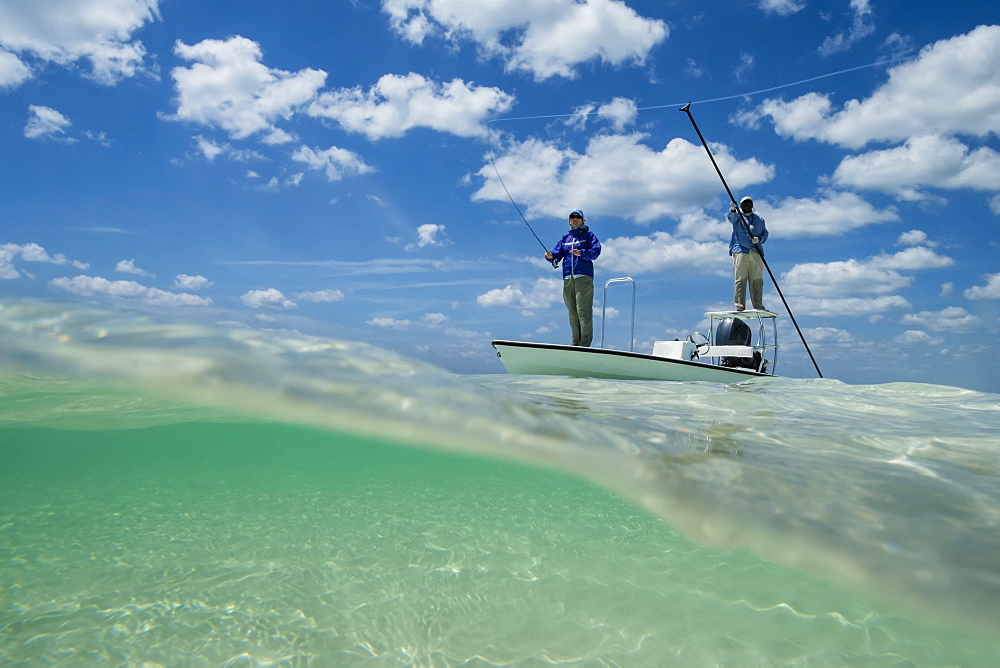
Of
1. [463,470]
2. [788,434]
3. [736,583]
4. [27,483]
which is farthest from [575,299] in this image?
[27,483]

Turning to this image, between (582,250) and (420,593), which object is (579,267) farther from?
(420,593)

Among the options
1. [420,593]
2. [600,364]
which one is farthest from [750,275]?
[420,593]

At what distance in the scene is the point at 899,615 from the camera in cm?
192

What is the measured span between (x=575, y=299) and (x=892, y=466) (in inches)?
266

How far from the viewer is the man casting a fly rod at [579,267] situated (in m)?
9.20

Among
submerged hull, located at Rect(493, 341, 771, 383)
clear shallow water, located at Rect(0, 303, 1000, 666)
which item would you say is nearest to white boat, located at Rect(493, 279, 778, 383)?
submerged hull, located at Rect(493, 341, 771, 383)

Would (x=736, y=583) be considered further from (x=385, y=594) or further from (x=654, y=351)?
(x=654, y=351)

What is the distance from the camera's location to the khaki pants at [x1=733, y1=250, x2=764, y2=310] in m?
10.4

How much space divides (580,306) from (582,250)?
962 millimetres

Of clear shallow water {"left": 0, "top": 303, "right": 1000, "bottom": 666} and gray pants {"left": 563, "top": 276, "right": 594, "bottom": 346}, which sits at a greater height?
gray pants {"left": 563, "top": 276, "right": 594, "bottom": 346}

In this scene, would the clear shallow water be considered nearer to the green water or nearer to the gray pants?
the green water

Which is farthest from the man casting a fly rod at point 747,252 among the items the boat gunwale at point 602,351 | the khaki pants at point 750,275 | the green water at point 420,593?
the green water at point 420,593

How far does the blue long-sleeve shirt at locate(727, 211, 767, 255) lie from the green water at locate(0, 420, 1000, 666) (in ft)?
26.8

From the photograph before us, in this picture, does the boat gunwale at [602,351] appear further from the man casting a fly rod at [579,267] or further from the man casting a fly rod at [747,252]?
the man casting a fly rod at [747,252]
